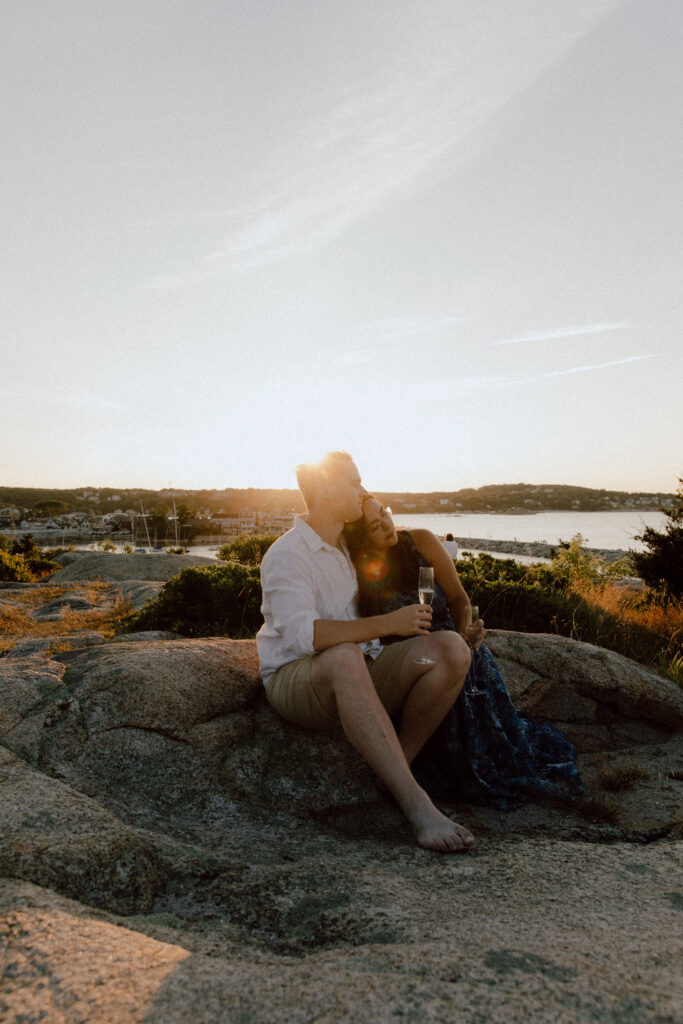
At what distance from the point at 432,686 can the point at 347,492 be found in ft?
3.70

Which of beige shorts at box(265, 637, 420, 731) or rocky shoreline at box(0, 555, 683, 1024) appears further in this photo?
beige shorts at box(265, 637, 420, 731)

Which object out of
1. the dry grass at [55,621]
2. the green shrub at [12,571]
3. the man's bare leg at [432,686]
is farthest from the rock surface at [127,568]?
the man's bare leg at [432,686]

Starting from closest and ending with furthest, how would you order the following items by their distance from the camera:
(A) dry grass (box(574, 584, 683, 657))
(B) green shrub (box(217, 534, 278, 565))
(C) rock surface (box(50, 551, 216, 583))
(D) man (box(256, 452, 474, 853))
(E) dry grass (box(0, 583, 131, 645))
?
(D) man (box(256, 452, 474, 853)) → (E) dry grass (box(0, 583, 131, 645)) → (A) dry grass (box(574, 584, 683, 657)) → (C) rock surface (box(50, 551, 216, 583)) → (B) green shrub (box(217, 534, 278, 565))

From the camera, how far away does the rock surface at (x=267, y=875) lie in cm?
155

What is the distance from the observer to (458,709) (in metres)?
3.88

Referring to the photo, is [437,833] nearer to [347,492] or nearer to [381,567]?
[381,567]

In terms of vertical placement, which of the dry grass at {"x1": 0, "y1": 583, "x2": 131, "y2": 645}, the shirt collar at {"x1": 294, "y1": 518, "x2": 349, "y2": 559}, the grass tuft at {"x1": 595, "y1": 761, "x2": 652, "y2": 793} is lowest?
the grass tuft at {"x1": 595, "y1": 761, "x2": 652, "y2": 793}

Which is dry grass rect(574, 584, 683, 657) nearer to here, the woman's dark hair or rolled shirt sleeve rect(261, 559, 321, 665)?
the woman's dark hair

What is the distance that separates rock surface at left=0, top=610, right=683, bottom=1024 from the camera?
155 cm

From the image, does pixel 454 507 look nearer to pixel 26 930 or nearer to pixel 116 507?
pixel 116 507

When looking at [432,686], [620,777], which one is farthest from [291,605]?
[620,777]

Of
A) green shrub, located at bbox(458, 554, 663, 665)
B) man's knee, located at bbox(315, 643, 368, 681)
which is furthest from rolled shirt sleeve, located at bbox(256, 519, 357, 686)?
green shrub, located at bbox(458, 554, 663, 665)

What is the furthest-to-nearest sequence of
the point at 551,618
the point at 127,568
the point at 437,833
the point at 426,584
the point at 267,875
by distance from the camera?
the point at 127,568 → the point at 551,618 → the point at 426,584 → the point at 437,833 → the point at 267,875

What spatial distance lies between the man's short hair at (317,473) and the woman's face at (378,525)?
27cm
